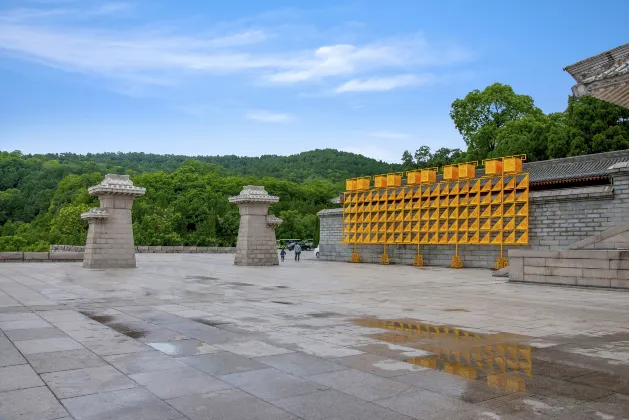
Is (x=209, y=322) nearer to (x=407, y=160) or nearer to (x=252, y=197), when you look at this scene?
(x=252, y=197)

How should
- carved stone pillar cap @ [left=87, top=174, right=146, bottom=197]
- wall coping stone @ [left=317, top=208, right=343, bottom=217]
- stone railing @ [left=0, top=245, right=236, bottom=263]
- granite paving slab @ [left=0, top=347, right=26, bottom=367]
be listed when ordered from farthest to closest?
wall coping stone @ [left=317, top=208, right=343, bottom=217] < stone railing @ [left=0, top=245, right=236, bottom=263] < carved stone pillar cap @ [left=87, top=174, right=146, bottom=197] < granite paving slab @ [left=0, top=347, right=26, bottom=367]

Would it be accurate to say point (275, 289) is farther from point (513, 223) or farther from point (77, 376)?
point (513, 223)

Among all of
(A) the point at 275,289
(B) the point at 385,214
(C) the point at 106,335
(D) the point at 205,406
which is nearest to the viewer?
(D) the point at 205,406

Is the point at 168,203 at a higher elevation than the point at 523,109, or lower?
lower

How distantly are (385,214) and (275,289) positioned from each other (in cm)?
1743

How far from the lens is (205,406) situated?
13.6 feet

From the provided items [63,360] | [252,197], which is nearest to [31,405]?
[63,360]

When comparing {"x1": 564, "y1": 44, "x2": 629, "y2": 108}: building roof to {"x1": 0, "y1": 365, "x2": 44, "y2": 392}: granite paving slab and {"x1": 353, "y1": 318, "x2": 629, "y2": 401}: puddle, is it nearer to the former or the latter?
{"x1": 353, "y1": 318, "x2": 629, "y2": 401}: puddle

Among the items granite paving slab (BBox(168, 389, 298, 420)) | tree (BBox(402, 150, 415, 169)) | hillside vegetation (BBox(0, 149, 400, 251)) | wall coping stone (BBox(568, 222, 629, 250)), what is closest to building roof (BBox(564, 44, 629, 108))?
granite paving slab (BBox(168, 389, 298, 420))

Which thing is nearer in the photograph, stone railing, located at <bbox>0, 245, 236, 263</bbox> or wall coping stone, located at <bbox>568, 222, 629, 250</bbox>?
wall coping stone, located at <bbox>568, 222, 629, 250</bbox>

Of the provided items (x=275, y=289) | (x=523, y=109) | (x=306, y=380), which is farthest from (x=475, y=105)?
(x=306, y=380)

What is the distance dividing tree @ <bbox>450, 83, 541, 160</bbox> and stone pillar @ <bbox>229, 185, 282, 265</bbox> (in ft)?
91.2

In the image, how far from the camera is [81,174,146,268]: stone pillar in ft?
71.9

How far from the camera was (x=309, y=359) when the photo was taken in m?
5.75
